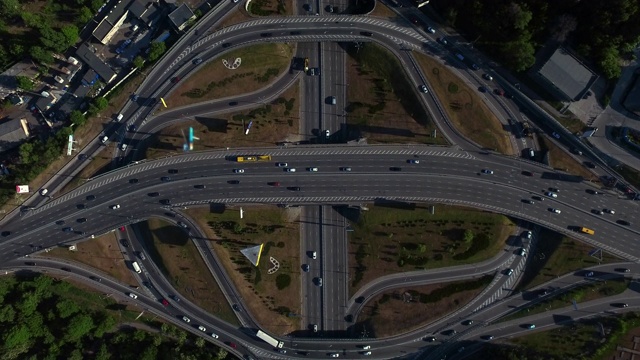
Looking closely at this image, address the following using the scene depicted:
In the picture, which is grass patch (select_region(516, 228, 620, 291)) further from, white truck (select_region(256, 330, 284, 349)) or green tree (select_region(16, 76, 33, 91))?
green tree (select_region(16, 76, 33, 91))

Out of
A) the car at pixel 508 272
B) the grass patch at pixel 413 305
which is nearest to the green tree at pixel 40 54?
the grass patch at pixel 413 305

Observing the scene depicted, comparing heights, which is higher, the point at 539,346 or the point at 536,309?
the point at 536,309

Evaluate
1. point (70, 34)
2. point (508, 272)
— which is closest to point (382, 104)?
point (508, 272)

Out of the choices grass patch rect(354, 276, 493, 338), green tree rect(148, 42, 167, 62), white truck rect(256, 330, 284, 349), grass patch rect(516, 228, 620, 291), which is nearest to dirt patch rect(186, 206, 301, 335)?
white truck rect(256, 330, 284, 349)

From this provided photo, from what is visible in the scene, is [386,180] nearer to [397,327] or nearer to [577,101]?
[397,327]

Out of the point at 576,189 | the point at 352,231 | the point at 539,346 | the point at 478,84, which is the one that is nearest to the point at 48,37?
the point at 352,231
